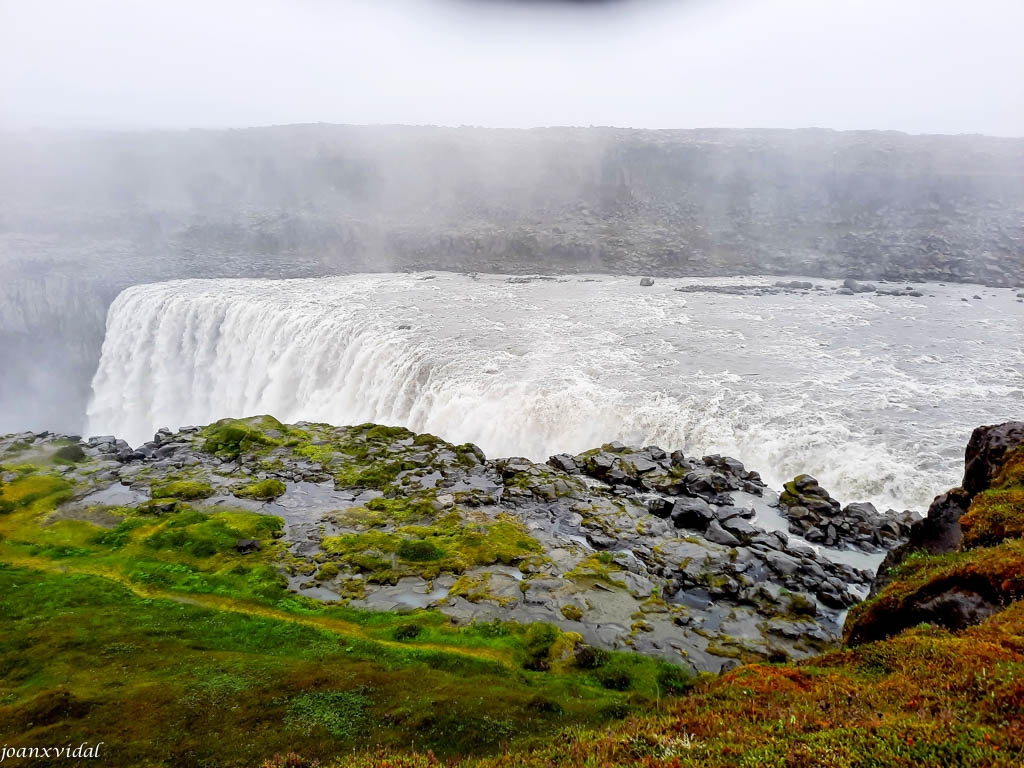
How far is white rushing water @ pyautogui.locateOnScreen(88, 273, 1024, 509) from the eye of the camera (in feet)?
87.6

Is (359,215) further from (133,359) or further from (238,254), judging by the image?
(133,359)

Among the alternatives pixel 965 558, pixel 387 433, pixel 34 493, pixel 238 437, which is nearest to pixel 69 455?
pixel 34 493

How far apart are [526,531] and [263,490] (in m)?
12.4

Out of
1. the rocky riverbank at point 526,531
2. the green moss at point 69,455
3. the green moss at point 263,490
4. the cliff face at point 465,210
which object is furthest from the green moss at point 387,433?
the cliff face at point 465,210

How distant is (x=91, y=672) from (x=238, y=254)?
7944 cm

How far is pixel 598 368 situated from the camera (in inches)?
1387

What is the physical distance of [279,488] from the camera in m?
26.0

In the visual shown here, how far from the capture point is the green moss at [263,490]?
25.3m

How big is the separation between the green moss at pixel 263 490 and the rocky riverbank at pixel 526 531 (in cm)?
9

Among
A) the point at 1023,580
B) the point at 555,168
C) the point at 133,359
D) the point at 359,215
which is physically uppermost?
the point at 555,168

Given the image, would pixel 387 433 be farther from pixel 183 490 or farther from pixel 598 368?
pixel 598 368

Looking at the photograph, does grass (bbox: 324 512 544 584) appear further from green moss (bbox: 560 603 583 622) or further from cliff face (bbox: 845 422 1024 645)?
cliff face (bbox: 845 422 1024 645)

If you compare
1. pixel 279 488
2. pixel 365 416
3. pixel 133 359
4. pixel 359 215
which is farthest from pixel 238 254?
pixel 279 488

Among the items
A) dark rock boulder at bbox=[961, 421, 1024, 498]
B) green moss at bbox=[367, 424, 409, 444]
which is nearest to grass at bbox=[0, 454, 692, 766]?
green moss at bbox=[367, 424, 409, 444]
